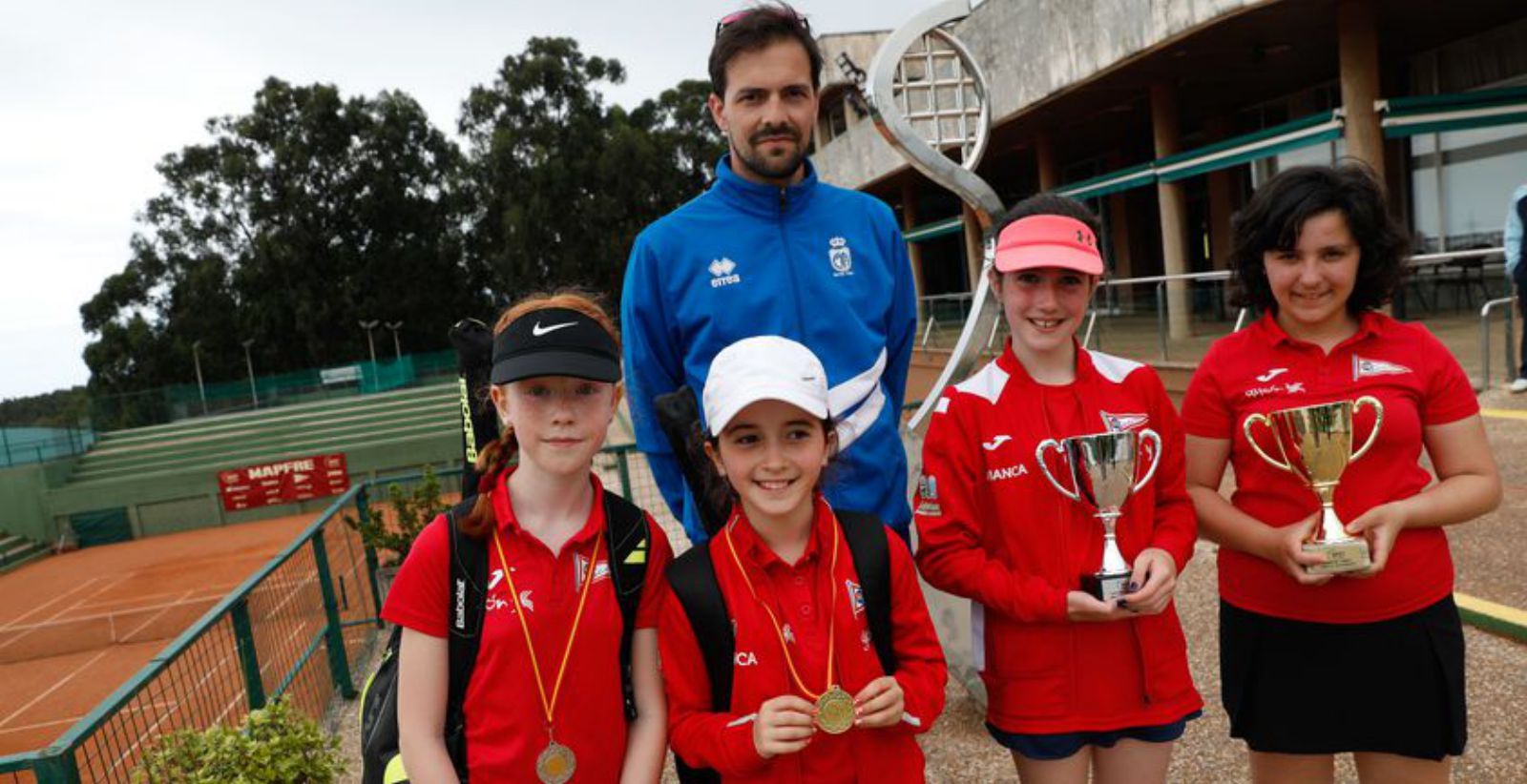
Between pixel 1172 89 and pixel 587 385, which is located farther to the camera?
pixel 1172 89

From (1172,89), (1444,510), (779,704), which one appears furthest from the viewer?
(1172,89)

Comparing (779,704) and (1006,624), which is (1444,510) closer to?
(1006,624)

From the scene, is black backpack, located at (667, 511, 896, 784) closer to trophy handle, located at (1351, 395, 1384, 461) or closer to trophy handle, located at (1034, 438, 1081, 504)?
trophy handle, located at (1034, 438, 1081, 504)

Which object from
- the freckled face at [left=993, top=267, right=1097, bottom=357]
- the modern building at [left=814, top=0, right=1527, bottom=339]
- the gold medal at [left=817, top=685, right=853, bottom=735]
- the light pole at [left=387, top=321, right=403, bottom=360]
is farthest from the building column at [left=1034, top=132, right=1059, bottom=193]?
the light pole at [left=387, top=321, right=403, bottom=360]

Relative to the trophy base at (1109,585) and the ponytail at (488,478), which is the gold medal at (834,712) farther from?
the ponytail at (488,478)

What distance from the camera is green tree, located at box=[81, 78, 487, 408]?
145 feet

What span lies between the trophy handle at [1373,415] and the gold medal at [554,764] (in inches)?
69.5

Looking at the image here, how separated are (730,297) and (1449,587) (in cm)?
178

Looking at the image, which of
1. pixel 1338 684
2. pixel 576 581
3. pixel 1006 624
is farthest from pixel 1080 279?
pixel 576 581

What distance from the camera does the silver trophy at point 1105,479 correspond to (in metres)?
1.87

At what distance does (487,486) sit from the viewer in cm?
210

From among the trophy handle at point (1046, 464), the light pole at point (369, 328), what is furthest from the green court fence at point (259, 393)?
the trophy handle at point (1046, 464)

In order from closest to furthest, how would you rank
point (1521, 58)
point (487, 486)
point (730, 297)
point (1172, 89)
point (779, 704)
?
point (779, 704) → point (487, 486) → point (730, 297) → point (1521, 58) → point (1172, 89)

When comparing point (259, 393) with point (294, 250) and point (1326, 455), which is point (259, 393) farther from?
point (1326, 455)
